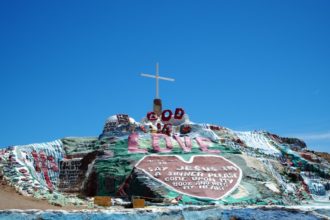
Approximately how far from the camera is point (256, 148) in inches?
833

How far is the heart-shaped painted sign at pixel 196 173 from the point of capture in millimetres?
15538

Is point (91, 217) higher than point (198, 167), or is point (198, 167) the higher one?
point (198, 167)

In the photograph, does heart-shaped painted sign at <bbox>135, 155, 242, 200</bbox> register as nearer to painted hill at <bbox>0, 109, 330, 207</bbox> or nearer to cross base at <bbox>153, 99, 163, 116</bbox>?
painted hill at <bbox>0, 109, 330, 207</bbox>

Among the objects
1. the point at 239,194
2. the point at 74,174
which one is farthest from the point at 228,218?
the point at 74,174

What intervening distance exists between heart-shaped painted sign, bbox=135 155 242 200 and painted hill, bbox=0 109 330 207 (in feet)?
0.13

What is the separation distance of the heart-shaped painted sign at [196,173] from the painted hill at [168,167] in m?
0.04

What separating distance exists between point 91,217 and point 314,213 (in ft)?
4.81

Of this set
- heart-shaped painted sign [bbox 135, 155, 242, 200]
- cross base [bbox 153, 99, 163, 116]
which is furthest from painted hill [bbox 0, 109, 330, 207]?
cross base [bbox 153, 99, 163, 116]

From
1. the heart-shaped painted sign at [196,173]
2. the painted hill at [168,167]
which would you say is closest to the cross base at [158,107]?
the painted hill at [168,167]

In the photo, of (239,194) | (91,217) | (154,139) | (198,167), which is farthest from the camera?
(154,139)

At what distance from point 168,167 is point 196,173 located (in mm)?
1132

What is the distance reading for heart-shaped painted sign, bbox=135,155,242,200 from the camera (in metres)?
15.5

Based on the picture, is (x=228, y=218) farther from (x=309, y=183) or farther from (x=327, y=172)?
(x=327, y=172)

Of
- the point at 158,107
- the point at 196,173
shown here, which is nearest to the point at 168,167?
the point at 196,173
